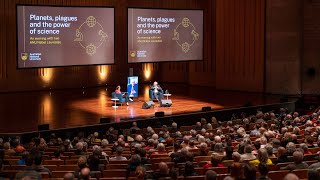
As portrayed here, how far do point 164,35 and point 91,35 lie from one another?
3099mm

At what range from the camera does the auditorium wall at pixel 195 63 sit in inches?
905

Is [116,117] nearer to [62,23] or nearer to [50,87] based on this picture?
[62,23]

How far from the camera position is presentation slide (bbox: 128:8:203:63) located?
69.8 feet

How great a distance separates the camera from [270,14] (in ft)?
76.8

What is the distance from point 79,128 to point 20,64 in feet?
15.6

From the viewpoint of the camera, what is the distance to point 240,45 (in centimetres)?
2453

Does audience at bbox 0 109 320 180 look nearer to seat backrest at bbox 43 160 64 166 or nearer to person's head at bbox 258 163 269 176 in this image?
person's head at bbox 258 163 269 176

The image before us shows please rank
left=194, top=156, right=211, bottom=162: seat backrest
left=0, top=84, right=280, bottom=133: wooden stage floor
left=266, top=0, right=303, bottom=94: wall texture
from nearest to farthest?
1. left=194, top=156, right=211, bottom=162: seat backrest
2. left=0, top=84, right=280, bottom=133: wooden stage floor
3. left=266, top=0, right=303, bottom=94: wall texture

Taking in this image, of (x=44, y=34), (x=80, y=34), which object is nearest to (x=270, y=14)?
(x=80, y=34)

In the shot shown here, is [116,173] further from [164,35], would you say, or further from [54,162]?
[164,35]

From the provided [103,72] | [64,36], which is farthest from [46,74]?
[64,36]

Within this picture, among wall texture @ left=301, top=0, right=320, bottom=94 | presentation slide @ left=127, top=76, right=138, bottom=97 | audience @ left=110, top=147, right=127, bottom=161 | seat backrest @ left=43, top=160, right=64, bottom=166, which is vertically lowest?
seat backrest @ left=43, top=160, right=64, bottom=166

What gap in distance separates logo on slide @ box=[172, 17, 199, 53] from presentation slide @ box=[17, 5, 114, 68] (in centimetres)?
284

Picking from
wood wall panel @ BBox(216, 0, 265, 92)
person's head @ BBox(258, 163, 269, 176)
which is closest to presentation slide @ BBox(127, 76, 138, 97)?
wood wall panel @ BBox(216, 0, 265, 92)
